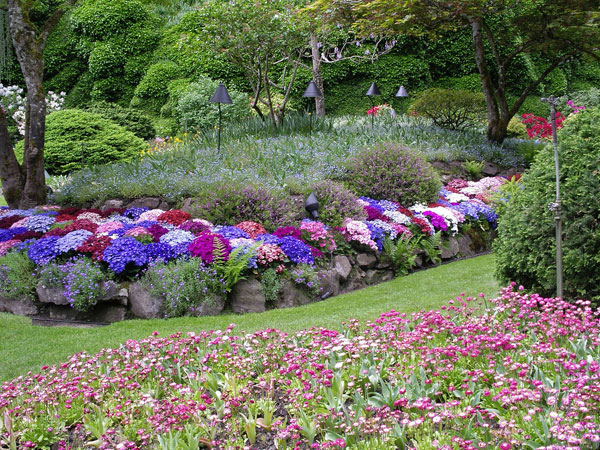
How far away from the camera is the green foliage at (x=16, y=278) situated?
6.10 m

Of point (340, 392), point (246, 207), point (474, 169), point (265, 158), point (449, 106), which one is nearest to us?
point (340, 392)

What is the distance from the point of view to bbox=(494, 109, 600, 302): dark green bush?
→ 13.8ft

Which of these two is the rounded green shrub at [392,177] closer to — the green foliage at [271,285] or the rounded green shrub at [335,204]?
the rounded green shrub at [335,204]

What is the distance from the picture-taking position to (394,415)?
272 cm

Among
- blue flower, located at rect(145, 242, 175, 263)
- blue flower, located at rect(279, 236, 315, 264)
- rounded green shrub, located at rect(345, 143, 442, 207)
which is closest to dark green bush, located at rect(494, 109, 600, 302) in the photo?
blue flower, located at rect(279, 236, 315, 264)

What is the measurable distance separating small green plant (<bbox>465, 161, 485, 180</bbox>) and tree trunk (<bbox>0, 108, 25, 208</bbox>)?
8.14m

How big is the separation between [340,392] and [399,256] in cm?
454

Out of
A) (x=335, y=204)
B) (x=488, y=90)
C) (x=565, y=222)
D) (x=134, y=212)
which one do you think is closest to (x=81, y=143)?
(x=134, y=212)

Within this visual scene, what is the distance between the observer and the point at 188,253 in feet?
20.8

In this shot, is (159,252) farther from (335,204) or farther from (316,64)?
(316,64)

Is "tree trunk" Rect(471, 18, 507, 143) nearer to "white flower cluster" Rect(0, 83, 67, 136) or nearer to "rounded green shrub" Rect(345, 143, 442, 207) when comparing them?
"rounded green shrub" Rect(345, 143, 442, 207)

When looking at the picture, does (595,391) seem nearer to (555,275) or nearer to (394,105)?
(555,275)

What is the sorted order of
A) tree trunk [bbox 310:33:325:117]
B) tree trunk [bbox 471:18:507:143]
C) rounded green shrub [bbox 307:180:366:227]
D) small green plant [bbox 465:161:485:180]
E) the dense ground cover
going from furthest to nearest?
tree trunk [bbox 310:33:325:117] → tree trunk [bbox 471:18:507:143] → small green plant [bbox 465:161:485:180] → the dense ground cover → rounded green shrub [bbox 307:180:366:227]

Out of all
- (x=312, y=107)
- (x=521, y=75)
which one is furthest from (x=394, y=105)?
(x=521, y=75)
